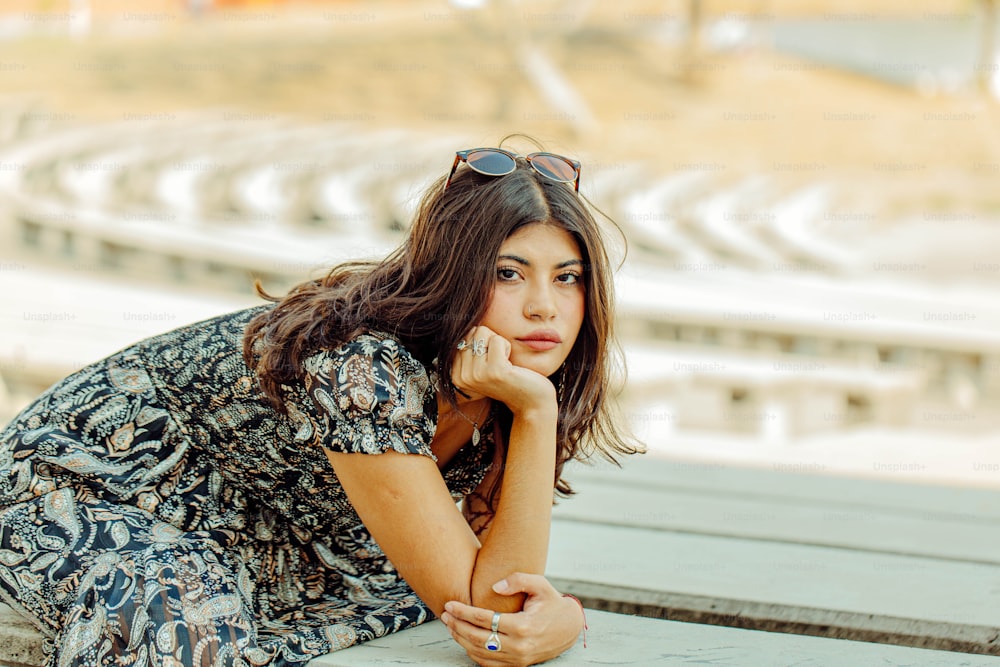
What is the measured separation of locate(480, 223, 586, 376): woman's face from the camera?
179cm

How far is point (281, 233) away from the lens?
8.07 metres

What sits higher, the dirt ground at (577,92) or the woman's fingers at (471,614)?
the dirt ground at (577,92)

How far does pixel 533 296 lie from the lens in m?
1.80

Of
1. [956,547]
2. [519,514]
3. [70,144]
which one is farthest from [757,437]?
[70,144]

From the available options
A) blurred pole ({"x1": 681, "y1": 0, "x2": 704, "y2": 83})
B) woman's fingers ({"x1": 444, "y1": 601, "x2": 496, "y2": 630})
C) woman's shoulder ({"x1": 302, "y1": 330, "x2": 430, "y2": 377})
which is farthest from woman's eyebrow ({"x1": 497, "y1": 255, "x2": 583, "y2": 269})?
blurred pole ({"x1": 681, "y1": 0, "x2": 704, "y2": 83})

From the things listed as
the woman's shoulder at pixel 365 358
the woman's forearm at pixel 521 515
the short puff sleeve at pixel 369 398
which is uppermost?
the woman's shoulder at pixel 365 358

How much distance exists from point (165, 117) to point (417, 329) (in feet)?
51.1

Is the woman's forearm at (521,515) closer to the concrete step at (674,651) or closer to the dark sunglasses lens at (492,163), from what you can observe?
the concrete step at (674,651)

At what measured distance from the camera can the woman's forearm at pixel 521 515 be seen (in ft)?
5.54

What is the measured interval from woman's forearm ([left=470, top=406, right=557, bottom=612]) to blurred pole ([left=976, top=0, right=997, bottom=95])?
22543 millimetres

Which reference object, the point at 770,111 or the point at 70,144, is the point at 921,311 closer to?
the point at 70,144

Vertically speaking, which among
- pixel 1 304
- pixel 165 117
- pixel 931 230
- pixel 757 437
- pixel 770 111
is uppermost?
pixel 770 111

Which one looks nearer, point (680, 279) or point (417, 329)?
point (417, 329)

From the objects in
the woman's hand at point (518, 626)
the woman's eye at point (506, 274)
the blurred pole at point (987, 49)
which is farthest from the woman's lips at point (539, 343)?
the blurred pole at point (987, 49)
